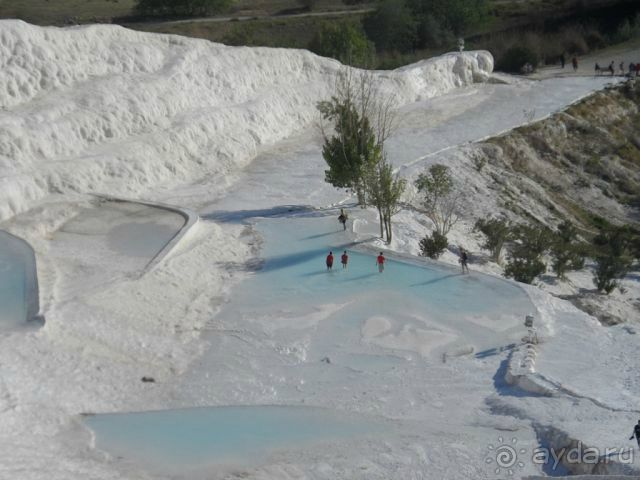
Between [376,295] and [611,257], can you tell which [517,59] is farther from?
[376,295]

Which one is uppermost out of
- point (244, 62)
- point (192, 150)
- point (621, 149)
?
point (244, 62)

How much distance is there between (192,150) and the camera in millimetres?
27016

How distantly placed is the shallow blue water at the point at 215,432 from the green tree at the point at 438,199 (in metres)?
9.75

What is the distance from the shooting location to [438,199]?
90.4 ft

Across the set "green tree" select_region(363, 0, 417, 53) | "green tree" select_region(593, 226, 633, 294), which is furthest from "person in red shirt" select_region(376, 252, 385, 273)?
"green tree" select_region(363, 0, 417, 53)

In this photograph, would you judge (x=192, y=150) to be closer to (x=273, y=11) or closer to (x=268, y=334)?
(x=268, y=334)

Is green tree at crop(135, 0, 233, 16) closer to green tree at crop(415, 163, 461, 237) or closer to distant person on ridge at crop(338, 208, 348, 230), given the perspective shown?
green tree at crop(415, 163, 461, 237)

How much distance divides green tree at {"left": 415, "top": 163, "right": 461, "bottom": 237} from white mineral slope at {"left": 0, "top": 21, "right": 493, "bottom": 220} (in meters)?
5.77

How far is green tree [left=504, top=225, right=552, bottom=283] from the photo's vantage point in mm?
22359

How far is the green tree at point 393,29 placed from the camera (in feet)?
176

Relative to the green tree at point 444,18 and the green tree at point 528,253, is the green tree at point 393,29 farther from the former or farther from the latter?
the green tree at point 528,253

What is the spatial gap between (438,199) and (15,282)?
13546mm

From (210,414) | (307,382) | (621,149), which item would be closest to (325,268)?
(307,382)

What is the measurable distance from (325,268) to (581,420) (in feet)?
26.3
